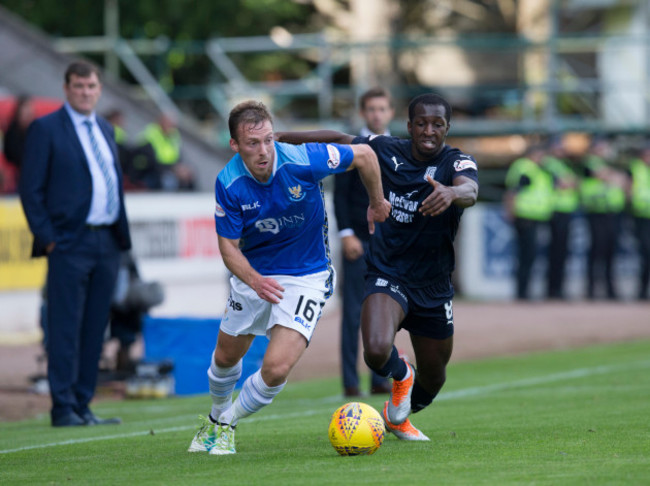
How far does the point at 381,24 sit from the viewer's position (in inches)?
1410

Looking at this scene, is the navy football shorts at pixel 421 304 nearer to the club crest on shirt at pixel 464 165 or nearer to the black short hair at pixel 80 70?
the club crest on shirt at pixel 464 165

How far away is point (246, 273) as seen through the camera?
24.6 feet

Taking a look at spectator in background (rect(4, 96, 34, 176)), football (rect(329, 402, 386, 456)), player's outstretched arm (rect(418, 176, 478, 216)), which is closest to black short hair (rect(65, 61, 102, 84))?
player's outstretched arm (rect(418, 176, 478, 216))

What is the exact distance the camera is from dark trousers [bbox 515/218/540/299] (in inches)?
917

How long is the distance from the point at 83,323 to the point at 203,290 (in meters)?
9.31

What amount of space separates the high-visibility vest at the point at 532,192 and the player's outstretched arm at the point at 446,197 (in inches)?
618

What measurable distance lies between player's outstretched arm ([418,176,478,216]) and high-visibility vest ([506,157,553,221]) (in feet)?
51.5

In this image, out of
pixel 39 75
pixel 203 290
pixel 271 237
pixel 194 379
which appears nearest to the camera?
pixel 271 237

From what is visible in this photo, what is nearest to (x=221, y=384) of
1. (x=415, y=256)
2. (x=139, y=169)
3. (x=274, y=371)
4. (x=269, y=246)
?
(x=274, y=371)

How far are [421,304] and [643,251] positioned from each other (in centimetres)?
1667

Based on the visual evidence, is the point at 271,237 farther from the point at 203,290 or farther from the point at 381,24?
the point at 381,24

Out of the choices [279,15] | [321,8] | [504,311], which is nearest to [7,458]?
[504,311]

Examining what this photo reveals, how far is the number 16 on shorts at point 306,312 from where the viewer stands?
25.0 feet

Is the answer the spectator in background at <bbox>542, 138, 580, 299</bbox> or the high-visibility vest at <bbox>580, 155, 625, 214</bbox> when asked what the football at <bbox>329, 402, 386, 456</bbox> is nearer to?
the spectator in background at <bbox>542, 138, 580, 299</bbox>
